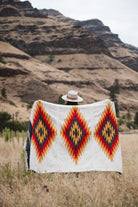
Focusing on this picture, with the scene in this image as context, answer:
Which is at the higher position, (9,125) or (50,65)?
(50,65)

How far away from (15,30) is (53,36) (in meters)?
24.8

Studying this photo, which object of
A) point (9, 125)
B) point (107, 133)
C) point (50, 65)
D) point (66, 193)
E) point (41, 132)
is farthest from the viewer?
point (50, 65)

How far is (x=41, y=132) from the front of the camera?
9.07 ft

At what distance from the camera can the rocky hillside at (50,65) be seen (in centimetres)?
5316

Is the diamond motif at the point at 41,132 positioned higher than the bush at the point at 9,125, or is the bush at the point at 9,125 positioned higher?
the diamond motif at the point at 41,132

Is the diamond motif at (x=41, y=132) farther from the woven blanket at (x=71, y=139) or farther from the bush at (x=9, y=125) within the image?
the bush at (x=9, y=125)

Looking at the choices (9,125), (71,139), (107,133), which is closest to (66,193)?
(71,139)

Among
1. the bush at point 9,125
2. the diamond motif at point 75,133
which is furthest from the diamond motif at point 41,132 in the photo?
the bush at point 9,125

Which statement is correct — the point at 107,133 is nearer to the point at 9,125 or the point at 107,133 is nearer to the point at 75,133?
the point at 75,133

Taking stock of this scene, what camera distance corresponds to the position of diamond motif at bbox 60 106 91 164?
282cm

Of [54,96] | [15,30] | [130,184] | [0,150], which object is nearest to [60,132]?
[130,184]

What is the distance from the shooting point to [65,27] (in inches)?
4407

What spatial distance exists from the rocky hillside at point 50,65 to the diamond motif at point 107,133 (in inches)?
1257

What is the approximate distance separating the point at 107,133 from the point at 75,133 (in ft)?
1.97
